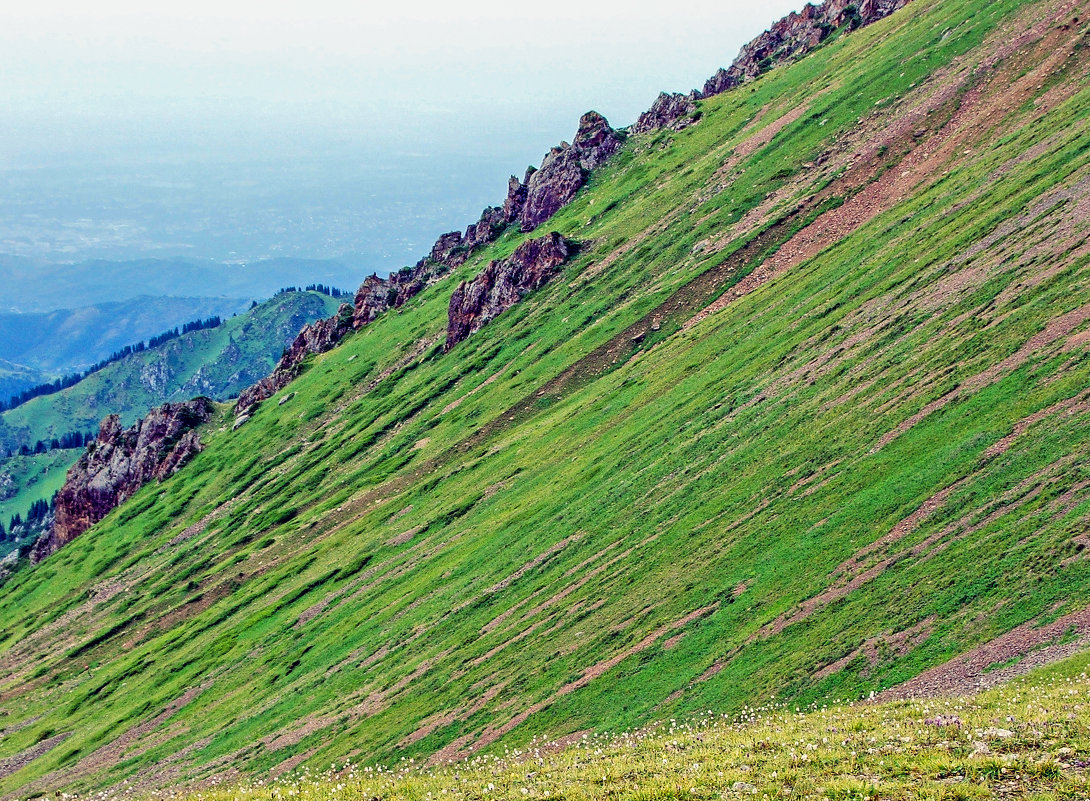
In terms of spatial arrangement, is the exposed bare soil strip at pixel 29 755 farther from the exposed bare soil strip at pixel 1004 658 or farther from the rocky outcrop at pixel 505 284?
the rocky outcrop at pixel 505 284

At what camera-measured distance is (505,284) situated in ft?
596

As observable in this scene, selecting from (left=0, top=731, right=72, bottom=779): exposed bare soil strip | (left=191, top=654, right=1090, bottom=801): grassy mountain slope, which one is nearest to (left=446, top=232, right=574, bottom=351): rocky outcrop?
→ (left=0, top=731, right=72, bottom=779): exposed bare soil strip

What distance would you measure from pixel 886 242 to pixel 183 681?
3746 inches

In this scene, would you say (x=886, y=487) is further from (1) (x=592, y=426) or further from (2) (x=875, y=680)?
(1) (x=592, y=426)

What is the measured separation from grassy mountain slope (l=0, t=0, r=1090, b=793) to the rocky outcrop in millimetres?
4333

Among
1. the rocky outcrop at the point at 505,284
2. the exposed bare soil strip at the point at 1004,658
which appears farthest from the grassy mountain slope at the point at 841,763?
the rocky outcrop at the point at 505,284

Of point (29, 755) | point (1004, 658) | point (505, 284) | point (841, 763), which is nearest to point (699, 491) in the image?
point (1004, 658)

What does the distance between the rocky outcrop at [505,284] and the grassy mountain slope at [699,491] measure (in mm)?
4333

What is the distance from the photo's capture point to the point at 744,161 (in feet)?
547

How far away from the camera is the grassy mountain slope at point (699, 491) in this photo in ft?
173

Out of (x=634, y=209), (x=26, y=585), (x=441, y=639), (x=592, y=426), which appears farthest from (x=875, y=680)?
(x=26, y=585)

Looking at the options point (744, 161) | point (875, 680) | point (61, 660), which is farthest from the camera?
point (744, 161)

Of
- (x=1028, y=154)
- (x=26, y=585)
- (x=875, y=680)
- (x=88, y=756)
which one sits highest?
(x=26, y=585)

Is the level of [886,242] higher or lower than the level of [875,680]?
higher
